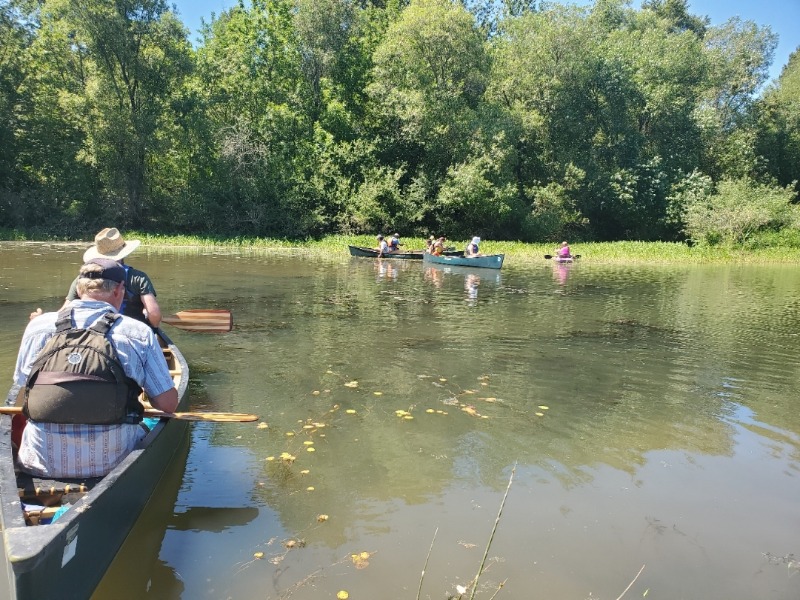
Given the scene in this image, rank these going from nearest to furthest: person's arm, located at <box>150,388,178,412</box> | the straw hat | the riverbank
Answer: person's arm, located at <box>150,388,178,412</box>, the straw hat, the riverbank

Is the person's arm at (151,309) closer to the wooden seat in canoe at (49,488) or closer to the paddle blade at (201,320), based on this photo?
the paddle blade at (201,320)

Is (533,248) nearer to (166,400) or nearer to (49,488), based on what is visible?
(166,400)

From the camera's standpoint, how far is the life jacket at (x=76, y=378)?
3523mm

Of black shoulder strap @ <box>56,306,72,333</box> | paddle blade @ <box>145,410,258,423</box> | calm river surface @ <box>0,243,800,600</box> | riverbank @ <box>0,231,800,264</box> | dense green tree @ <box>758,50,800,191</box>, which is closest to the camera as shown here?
black shoulder strap @ <box>56,306,72,333</box>

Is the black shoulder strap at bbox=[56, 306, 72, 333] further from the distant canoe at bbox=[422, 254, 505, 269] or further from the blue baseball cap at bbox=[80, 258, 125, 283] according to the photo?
the distant canoe at bbox=[422, 254, 505, 269]

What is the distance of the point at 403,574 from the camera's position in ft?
12.8

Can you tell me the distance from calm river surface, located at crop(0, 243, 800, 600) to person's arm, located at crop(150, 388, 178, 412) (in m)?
0.92

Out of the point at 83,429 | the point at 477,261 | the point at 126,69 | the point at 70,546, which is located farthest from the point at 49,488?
the point at 126,69

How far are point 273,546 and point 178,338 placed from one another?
23.1 ft

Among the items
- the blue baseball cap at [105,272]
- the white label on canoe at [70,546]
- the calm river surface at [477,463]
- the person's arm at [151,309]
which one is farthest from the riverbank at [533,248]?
the white label on canoe at [70,546]

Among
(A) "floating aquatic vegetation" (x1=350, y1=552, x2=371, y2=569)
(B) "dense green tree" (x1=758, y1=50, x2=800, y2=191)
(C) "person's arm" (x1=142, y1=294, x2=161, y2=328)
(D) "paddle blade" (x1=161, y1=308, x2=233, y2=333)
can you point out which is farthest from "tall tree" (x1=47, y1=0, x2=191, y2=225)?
(B) "dense green tree" (x1=758, y1=50, x2=800, y2=191)

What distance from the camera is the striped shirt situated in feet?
12.2

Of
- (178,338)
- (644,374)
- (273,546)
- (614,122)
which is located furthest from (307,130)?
(273,546)

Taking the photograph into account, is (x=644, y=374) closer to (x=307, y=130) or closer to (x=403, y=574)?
(x=403, y=574)
